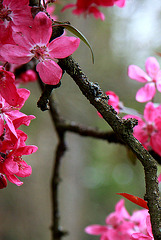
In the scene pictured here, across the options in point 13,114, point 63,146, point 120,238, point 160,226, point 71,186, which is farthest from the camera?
point 71,186

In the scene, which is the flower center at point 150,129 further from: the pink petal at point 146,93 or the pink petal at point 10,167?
the pink petal at point 10,167

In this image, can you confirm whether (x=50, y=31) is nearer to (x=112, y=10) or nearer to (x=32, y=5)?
(x=32, y=5)

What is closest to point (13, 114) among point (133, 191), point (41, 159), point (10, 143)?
point (10, 143)

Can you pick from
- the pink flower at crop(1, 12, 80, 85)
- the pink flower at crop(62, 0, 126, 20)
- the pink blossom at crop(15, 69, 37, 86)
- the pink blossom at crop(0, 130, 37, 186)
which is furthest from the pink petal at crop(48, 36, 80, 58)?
the pink blossom at crop(15, 69, 37, 86)

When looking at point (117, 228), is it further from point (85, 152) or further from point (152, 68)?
point (85, 152)

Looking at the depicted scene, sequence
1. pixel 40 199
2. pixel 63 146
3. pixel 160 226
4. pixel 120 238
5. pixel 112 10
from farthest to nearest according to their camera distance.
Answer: pixel 112 10, pixel 40 199, pixel 63 146, pixel 120 238, pixel 160 226

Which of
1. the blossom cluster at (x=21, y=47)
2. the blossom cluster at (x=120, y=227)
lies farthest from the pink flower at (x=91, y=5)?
the blossom cluster at (x=120, y=227)

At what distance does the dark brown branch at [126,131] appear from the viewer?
27 centimetres

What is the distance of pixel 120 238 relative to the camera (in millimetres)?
672

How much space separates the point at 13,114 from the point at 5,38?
99 mm

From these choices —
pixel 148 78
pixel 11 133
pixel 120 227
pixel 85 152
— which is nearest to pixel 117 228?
pixel 120 227

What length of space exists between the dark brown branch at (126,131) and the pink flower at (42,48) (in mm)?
12

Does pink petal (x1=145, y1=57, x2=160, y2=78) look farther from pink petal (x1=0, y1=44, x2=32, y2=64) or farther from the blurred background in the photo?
the blurred background

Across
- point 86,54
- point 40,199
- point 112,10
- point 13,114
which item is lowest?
point 13,114
